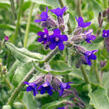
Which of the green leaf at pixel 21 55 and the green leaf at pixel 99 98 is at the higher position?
the green leaf at pixel 21 55

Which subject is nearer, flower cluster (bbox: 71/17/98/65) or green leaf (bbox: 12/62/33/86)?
flower cluster (bbox: 71/17/98/65)

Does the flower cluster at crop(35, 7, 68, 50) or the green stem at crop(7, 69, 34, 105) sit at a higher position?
the flower cluster at crop(35, 7, 68, 50)

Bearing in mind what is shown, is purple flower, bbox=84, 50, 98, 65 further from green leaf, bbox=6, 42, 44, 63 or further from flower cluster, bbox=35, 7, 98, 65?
green leaf, bbox=6, 42, 44, 63

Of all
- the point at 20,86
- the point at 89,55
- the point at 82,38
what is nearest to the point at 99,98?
the point at 89,55

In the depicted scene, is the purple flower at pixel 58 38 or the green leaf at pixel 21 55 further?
the green leaf at pixel 21 55

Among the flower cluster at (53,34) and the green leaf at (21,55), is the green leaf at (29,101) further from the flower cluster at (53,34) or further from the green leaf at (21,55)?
the flower cluster at (53,34)

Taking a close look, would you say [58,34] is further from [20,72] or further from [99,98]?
[99,98]

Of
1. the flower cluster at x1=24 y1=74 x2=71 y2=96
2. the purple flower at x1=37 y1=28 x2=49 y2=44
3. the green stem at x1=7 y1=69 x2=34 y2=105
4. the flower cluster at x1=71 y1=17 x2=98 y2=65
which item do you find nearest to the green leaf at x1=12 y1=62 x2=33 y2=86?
the green stem at x1=7 y1=69 x2=34 y2=105

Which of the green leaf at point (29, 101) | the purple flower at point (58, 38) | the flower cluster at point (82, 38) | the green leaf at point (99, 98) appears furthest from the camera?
the green leaf at point (29, 101)

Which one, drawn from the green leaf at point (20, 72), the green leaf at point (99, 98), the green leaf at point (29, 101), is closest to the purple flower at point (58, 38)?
the green leaf at point (20, 72)

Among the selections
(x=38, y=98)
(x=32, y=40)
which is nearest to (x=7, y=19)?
(x=32, y=40)

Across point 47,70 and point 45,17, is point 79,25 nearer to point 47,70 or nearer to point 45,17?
point 45,17
